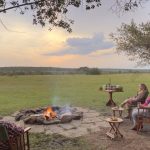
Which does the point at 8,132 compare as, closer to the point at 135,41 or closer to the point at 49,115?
the point at 49,115

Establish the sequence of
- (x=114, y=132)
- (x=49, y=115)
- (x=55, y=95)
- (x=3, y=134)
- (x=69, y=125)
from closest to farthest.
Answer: (x=3, y=134)
(x=114, y=132)
(x=69, y=125)
(x=49, y=115)
(x=55, y=95)

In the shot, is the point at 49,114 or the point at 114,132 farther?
the point at 49,114

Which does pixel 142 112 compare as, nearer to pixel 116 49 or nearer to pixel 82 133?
pixel 82 133

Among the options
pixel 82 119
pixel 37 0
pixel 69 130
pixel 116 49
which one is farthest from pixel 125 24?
pixel 37 0

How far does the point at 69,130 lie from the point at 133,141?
2.15 meters

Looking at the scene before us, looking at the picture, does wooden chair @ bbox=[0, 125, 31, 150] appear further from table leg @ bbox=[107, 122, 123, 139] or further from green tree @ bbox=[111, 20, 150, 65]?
green tree @ bbox=[111, 20, 150, 65]

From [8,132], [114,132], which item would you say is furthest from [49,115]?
[8,132]

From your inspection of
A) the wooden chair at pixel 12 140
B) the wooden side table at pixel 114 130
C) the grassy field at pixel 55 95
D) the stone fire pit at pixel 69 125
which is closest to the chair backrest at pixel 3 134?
the wooden chair at pixel 12 140

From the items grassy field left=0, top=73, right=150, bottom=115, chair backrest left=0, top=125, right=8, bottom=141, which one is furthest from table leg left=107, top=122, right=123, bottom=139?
grassy field left=0, top=73, right=150, bottom=115

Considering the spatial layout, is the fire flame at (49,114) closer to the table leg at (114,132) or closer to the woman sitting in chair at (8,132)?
the table leg at (114,132)

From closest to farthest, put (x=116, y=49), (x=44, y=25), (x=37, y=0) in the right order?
1. (x=37, y=0)
2. (x=44, y=25)
3. (x=116, y=49)

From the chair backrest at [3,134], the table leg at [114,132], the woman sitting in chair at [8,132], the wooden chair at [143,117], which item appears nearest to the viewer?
the chair backrest at [3,134]

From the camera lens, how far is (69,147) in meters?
9.19

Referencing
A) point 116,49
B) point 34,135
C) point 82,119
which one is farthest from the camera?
point 116,49
